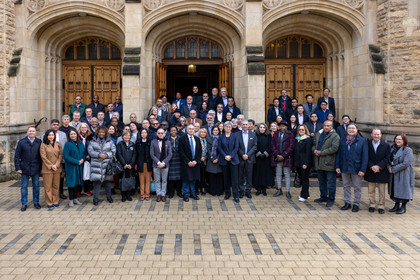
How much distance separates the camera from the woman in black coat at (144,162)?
7758 mm

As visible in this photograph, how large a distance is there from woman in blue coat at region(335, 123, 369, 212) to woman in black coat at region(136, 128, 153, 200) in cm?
391

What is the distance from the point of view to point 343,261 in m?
4.72

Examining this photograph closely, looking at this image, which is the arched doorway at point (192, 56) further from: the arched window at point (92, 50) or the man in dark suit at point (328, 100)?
the man in dark suit at point (328, 100)

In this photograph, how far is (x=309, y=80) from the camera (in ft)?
40.2

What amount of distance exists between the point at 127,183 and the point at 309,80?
24.5 feet

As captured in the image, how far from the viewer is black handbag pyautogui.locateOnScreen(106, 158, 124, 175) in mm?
7469

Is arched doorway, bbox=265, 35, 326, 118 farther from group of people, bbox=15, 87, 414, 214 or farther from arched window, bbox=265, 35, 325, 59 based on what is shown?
group of people, bbox=15, 87, 414, 214

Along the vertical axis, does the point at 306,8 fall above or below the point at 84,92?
above

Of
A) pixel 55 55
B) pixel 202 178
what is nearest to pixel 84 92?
pixel 55 55

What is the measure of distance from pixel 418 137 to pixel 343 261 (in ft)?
20.1

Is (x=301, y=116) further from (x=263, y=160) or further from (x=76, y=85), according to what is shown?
(x=76, y=85)

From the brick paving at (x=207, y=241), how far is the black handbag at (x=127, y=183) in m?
0.30

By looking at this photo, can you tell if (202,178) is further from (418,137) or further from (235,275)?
(418,137)

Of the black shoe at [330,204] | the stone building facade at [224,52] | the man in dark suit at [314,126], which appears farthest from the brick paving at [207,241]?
the stone building facade at [224,52]
